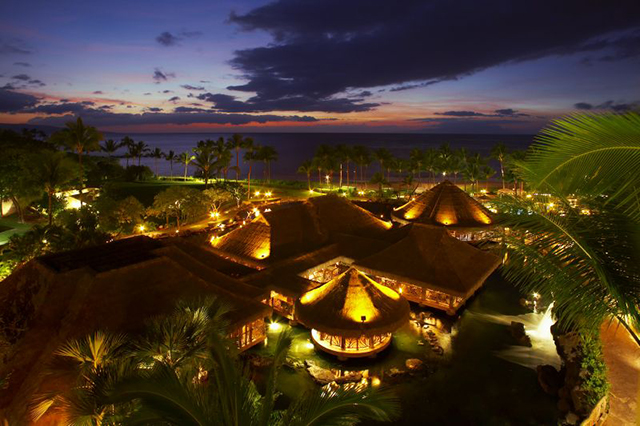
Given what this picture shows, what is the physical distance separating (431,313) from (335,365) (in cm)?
560

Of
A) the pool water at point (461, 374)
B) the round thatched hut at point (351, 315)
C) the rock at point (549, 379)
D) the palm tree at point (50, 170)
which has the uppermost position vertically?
the palm tree at point (50, 170)

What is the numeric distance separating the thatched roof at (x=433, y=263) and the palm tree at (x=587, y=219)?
1018 cm

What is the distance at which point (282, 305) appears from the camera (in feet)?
53.6

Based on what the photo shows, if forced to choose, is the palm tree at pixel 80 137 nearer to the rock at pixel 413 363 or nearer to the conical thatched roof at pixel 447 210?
the conical thatched roof at pixel 447 210

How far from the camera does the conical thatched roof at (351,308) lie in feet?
41.9

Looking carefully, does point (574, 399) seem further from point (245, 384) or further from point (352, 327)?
point (245, 384)

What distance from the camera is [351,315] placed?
512 inches

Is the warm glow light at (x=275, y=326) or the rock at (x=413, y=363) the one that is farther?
the warm glow light at (x=275, y=326)

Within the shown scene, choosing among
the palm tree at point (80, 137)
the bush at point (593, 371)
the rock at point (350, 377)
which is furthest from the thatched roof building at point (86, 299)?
the palm tree at point (80, 137)

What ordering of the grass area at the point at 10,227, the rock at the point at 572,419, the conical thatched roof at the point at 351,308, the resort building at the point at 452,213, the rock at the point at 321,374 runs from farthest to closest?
the resort building at the point at 452,213
the grass area at the point at 10,227
the conical thatched roof at the point at 351,308
the rock at the point at 321,374
the rock at the point at 572,419

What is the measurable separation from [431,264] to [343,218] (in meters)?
6.78

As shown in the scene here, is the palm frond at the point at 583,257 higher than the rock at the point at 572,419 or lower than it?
higher

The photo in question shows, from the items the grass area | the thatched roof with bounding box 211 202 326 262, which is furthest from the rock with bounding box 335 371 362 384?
the grass area

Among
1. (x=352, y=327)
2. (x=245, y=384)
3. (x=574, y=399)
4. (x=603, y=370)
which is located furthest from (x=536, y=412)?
(x=245, y=384)
